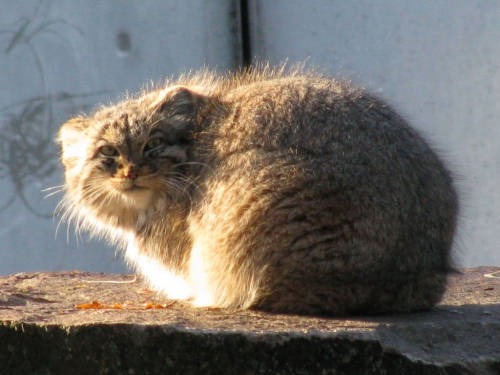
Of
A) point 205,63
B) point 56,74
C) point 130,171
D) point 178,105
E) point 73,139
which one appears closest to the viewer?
point 130,171

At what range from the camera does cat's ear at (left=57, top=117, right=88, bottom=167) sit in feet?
18.2

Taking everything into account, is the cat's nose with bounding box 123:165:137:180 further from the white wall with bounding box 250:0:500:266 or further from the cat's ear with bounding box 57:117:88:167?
the white wall with bounding box 250:0:500:266

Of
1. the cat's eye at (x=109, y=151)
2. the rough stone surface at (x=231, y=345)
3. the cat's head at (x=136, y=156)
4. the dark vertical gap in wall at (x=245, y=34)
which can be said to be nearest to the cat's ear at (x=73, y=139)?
the cat's head at (x=136, y=156)

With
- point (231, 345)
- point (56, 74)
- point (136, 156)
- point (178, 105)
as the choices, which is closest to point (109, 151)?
point (136, 156)

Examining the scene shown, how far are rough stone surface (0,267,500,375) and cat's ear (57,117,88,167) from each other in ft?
4.75

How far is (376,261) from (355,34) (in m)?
4.42

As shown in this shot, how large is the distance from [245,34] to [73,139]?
3558mm

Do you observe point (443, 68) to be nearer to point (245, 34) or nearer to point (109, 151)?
point (245, 34)

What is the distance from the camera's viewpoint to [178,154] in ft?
16.8

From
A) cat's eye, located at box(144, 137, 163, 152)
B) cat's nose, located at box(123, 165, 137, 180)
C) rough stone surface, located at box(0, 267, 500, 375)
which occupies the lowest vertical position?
rough stone surface, located at box(0, 267, 500, 375)

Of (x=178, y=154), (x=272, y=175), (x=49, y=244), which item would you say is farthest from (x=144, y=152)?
(x=49, y=244)

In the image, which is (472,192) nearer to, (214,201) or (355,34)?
(355,34)

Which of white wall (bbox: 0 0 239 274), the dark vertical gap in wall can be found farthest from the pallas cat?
the dark vertical gap in wall

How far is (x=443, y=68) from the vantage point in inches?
320
